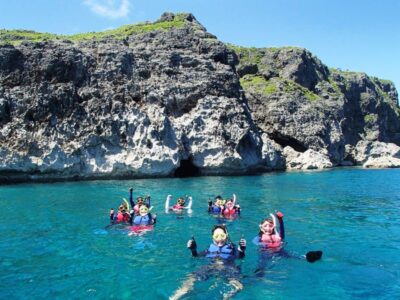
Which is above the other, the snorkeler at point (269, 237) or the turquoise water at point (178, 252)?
the snorkeler at point (269, 237)

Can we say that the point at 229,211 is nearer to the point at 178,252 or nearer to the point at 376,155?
the point at 178,252

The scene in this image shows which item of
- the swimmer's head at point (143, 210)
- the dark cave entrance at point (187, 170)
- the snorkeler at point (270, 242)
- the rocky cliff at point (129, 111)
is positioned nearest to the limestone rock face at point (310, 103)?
the rocky cliff at point (129, 111)

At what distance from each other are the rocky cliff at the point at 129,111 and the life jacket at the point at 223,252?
42.9 metres

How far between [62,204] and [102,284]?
19.6 meters

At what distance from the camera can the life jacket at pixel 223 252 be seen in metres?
14.7

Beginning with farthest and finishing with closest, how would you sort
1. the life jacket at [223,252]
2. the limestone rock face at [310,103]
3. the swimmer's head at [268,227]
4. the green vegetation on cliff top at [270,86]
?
the green vegetation on cliff top at [270,86], the limestone rock face at [310,103], the swimmer's head at [268,227], the life jacket at [223,252]

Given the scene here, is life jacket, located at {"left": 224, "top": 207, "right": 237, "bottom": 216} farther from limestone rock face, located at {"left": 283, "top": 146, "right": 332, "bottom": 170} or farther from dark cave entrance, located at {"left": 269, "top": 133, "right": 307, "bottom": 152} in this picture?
dark cave entrance, located at {"left": 269, "top": 133, "right": 307, "bottom": 152}

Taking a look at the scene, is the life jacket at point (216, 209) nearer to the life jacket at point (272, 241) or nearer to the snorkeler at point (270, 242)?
the snorkeler at point (270, 242)

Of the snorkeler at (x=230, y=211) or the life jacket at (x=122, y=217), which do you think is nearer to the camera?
the life jacket at (x=122, y=217)

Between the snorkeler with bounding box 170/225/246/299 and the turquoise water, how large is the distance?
237 mm

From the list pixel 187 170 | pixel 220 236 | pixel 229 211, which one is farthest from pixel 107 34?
pixel 220 236

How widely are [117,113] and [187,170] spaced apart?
593 inches

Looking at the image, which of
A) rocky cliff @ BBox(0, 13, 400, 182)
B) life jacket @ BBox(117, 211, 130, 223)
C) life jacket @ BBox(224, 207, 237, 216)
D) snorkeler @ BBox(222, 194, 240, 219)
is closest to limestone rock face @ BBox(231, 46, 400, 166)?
rocky cliff @ BBox(0, 13, 400, 182)

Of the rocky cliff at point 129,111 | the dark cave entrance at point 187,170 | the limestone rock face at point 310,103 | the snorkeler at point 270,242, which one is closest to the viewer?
the snorkeler at point 270,242
